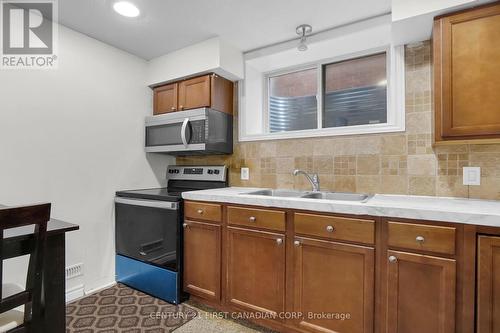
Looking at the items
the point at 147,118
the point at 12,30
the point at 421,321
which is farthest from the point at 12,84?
the point at 421,321

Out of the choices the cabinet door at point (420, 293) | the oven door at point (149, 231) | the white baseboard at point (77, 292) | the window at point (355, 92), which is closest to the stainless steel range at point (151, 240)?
the oven door at point (149, 231)

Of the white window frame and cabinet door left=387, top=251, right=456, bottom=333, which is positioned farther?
the white window frame

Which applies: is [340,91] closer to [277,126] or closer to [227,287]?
[277,126]

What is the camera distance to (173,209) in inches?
83.4

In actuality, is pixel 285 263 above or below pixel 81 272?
above

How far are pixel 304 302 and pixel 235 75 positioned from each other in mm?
2006

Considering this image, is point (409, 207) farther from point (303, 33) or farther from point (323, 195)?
point (303, 33)

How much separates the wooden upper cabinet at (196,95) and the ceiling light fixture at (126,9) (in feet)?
2.39

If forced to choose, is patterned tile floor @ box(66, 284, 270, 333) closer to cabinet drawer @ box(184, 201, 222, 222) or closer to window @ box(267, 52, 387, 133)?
cabinet drawer @ box(184, 201, 222, 222)

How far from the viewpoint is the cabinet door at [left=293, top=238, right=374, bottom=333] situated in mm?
1431

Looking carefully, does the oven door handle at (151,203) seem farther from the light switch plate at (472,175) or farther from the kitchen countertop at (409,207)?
the light switch plate at (472,175)

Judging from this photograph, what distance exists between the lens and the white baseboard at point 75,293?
212cm

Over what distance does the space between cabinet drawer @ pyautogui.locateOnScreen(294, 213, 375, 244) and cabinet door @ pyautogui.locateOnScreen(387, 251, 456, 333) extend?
0.15 m

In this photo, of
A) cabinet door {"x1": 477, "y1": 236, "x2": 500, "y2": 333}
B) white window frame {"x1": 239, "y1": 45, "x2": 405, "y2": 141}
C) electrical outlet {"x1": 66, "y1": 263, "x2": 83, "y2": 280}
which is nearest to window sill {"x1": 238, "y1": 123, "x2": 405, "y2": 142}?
white window frame {"x1": 239, "y1": 45, "x2": 405, "y2": 141}
